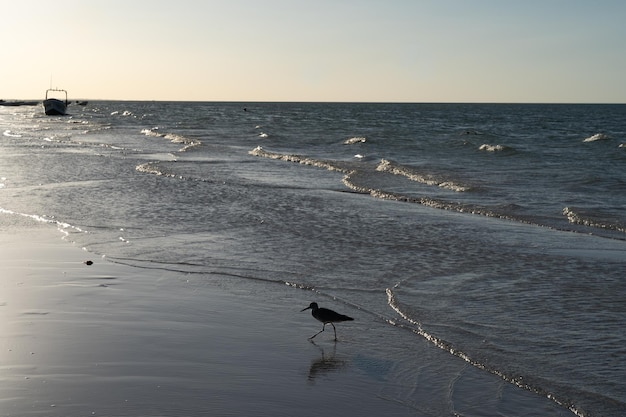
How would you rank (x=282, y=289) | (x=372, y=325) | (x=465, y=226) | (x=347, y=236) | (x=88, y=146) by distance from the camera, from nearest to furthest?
(x=372, y=325)
(x=282, y=289)
(x=347, y=236)
(x=465, y=226)
(x=88, y=146)

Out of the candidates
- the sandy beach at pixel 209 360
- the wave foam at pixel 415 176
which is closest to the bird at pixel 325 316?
the sandy beach at pixel 209 360

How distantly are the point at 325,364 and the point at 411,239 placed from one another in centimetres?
723

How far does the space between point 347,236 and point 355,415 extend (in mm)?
8591

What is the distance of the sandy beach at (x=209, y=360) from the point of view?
21.5 feet

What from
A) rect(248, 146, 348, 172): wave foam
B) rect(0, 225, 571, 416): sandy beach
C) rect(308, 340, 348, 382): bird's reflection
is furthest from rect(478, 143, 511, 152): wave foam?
rect(308, 340, 348, 382): bird's reflection

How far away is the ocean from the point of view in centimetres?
866

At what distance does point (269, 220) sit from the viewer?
16.9m

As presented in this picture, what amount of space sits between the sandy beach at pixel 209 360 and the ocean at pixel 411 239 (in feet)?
1.76

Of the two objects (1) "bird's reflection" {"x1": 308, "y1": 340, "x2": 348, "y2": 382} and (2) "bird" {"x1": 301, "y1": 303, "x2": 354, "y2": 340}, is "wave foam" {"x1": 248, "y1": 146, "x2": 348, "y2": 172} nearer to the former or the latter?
(2) "bird" {"x1": 301, "y1": 303, "x2": 354, "y2": 340}

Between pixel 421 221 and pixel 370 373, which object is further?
pixel 421 221

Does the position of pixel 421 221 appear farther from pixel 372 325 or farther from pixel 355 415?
pixel 355 415

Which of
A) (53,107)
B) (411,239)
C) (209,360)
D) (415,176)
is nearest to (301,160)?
(415,176)

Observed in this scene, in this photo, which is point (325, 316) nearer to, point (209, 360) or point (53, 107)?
point (209, 360)

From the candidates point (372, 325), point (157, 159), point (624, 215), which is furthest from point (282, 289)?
point (157, 159)
